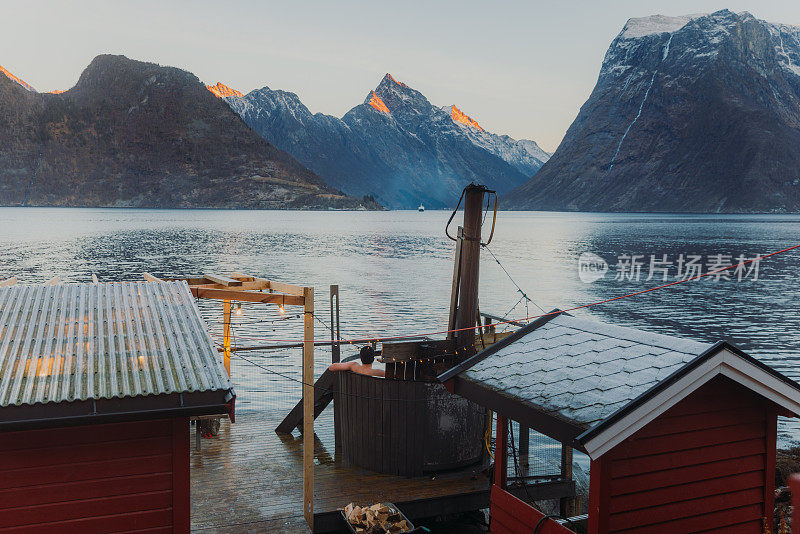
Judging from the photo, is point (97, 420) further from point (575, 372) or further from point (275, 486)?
point (275, 486)

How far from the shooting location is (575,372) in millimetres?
7680

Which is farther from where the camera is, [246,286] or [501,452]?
[246,286]

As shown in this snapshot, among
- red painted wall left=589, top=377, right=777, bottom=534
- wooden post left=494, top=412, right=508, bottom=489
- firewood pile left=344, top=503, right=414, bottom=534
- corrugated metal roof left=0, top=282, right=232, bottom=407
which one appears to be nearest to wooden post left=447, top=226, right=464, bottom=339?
firewood pile left=344, top=503, right=414, bottom=534

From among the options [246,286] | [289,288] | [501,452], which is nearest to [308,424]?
[289,288]

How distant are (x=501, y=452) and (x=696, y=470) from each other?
7.35 ft

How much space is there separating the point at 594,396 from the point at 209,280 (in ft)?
27.0

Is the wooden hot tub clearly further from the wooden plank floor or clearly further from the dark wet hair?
the dark wet hair

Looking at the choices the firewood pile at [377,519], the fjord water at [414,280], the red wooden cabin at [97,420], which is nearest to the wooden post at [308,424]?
the firewood pile at [377,519]

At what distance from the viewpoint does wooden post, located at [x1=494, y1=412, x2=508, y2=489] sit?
8.43m

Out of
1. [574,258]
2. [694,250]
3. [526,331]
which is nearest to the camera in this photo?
[526,331]

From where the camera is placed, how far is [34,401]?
264 inches

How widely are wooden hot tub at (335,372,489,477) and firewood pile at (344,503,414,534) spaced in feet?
4.69

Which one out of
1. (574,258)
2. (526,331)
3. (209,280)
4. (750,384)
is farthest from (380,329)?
(574,258)

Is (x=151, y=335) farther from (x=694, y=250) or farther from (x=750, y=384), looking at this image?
(x=694, y=250)
